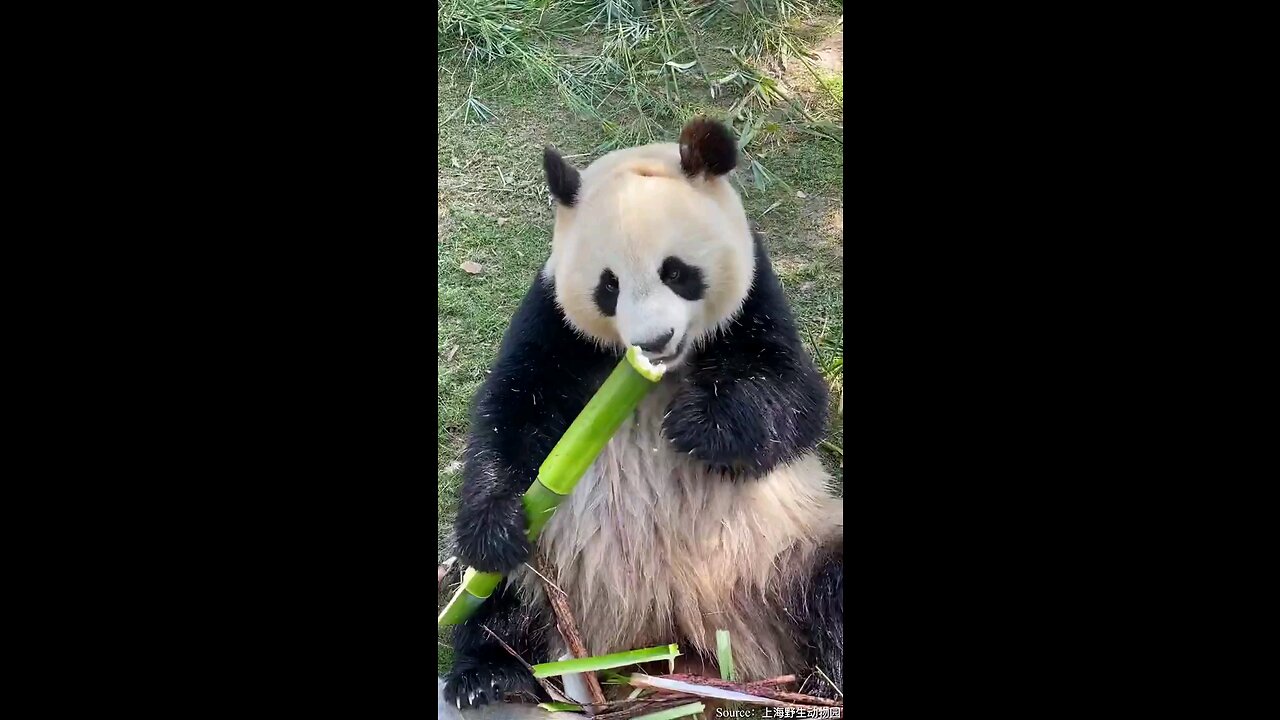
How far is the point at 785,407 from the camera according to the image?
119 inches

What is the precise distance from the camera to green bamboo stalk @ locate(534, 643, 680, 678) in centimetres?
296

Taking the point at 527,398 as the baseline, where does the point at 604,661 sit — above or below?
below

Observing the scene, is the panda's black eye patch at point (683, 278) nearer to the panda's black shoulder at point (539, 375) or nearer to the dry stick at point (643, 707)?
the panda's black shoulder at point (539, 375)

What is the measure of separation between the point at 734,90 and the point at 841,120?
30 cm

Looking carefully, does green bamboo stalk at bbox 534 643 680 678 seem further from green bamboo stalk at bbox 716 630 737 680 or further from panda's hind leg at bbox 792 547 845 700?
panda's hind leg at bbox 792 547 845 700

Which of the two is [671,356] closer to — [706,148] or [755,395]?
[755,395]

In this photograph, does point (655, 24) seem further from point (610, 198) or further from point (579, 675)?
point (579, 675)

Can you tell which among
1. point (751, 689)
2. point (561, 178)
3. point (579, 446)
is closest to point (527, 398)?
point (579, 446)

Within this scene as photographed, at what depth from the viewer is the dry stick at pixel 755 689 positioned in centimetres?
298

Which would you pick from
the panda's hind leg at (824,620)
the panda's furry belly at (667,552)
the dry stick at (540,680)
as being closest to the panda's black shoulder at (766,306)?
the panda's furry belly at (667,552)

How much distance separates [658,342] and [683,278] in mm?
184

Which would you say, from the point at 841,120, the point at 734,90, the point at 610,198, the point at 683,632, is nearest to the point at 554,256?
the point at 610,198

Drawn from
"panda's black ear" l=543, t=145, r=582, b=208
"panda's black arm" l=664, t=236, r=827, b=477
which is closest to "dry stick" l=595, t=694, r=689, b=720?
"panda's black arm" l=664, t=236, r=827, b=477

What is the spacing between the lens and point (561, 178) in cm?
291
